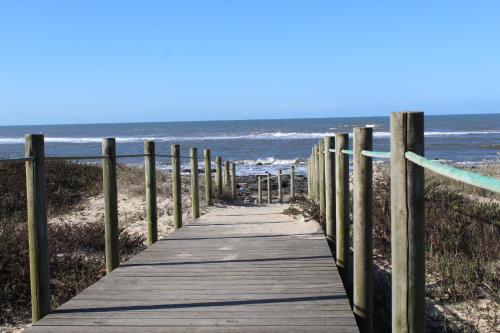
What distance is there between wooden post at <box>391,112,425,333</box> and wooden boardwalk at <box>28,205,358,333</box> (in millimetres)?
1104

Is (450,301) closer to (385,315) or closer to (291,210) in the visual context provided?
(385,315)

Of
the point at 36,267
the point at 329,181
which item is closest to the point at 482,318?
the point at 329,181

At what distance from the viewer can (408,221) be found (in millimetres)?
2105

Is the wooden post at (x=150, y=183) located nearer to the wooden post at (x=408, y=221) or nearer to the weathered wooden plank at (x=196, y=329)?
the weathered wooden plank at (x=196, y=329)

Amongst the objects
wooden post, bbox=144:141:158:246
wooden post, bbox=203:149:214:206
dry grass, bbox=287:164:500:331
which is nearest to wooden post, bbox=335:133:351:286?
dry grass, bbox=287:164:500:331

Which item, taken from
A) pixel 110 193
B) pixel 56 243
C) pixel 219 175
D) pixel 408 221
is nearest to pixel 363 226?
pixel 408 221

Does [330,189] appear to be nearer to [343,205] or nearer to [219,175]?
[343,205]

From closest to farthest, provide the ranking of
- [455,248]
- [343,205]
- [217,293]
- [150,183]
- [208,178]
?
[217,293], [343,205], [150,183], [455,248], [208,178]

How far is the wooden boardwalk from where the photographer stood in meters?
3.37

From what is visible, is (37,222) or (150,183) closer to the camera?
(37,222)

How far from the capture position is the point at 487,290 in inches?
201

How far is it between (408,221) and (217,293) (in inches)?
87.3

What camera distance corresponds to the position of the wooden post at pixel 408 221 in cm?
211

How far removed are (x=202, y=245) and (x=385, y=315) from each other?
6.67ft
